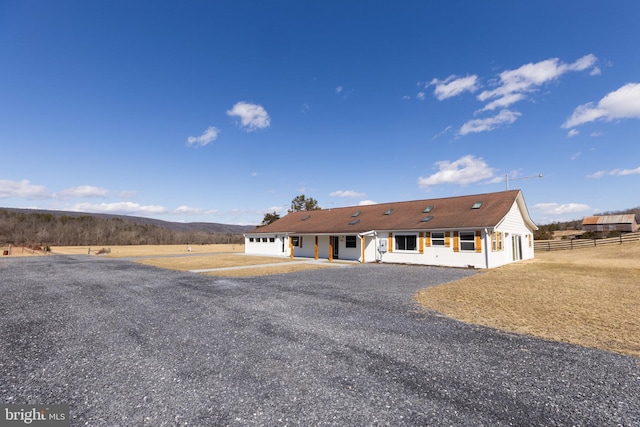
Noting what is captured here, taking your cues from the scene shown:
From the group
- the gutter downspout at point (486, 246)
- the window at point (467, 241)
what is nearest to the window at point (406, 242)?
the window at point (467, 241)

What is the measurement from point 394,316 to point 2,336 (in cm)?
872

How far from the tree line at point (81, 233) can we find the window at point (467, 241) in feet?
225

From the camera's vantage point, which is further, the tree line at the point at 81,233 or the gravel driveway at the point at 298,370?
the tree line at the point at 81,233

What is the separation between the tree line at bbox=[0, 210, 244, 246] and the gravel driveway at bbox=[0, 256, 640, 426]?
72.6m

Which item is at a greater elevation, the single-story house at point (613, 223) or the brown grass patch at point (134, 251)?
the single-story house at point (613, 223)

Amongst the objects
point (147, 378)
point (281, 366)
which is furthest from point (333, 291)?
point (147, 378)

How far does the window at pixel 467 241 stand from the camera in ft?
63.7

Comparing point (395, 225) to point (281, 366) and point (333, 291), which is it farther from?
point (281, 366)

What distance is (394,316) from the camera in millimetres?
7742

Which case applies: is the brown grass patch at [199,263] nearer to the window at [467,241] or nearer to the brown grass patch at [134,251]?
the brown grass patch at [134,251]

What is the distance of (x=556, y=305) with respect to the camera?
348 inches

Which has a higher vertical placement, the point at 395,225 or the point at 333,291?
the point at 395,225

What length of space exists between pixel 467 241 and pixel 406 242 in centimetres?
426

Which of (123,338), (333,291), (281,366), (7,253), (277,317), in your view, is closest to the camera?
(281,366)
